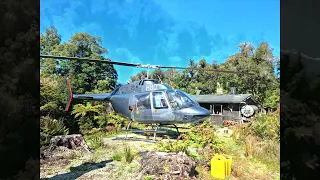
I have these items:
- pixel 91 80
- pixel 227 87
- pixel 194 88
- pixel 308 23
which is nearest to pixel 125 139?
pixel 91 80

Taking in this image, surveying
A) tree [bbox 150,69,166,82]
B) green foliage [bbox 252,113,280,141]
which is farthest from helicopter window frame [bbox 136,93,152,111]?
green foliage [bbox 252,113,280,141]

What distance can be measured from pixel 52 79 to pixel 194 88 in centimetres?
413

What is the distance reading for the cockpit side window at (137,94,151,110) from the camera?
389 cm

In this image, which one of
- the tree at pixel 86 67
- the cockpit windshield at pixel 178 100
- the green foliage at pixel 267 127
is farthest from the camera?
the tree at pixel 86 67

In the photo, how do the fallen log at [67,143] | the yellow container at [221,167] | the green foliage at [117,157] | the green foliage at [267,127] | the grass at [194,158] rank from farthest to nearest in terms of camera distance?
the green foliage at [267,127] < the fallen log at [67,143] < the green foliage at [117,157] < the grass at [194,158] < the yellow container at [221,167]

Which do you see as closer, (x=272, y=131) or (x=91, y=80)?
(x=272, y=131)

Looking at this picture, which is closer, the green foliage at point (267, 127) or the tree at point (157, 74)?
the green foliage at point (267, 127)

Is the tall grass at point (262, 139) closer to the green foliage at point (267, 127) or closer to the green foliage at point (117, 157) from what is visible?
the green foliage at point (267, 127)

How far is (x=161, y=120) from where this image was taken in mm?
3896

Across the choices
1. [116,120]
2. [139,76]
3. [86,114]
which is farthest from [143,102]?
[86,114]

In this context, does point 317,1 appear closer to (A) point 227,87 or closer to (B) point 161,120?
(B) point 161,120

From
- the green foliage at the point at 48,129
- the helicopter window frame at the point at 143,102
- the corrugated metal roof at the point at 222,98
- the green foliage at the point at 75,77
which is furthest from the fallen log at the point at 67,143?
the corrugated metal roof at the point at 222,98

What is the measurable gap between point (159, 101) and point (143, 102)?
0.32 m

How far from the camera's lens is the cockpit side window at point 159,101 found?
3785mm
